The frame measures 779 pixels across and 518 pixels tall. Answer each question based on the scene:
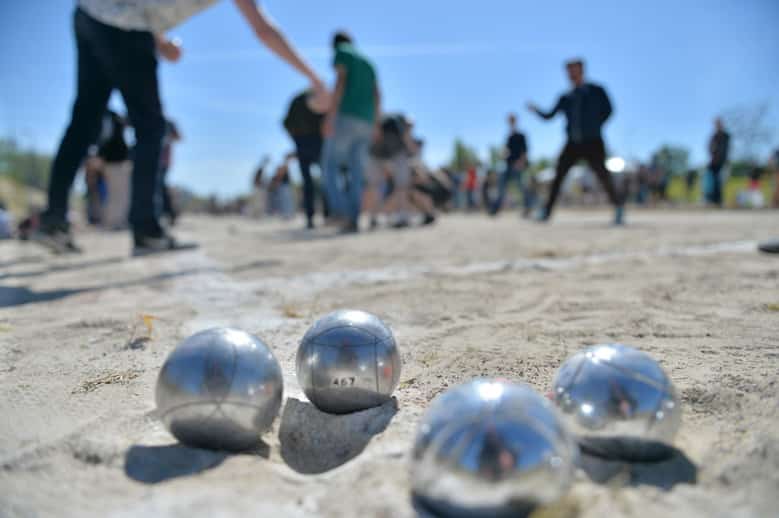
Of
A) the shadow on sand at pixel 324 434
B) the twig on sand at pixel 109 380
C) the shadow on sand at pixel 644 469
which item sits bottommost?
the shadow on sand at pixel 324 434

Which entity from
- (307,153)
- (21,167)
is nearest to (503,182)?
(307,153)

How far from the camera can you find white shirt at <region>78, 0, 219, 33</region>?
4.55 metres

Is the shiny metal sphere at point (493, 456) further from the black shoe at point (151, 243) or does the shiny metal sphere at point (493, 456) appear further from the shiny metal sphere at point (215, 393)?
the black shoe at point (151, 243)

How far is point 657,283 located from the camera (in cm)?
396

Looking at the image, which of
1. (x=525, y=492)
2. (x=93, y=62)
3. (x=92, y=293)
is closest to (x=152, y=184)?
(x=93, y=62)

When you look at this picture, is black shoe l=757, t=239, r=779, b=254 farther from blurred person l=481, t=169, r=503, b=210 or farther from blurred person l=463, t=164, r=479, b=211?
blurred person l=481, t=169, r=503, b=210

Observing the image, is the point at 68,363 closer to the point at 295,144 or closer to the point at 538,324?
the point at 538,324

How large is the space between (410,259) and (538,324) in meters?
2.70

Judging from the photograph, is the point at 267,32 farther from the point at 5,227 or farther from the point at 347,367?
the point at 5,227

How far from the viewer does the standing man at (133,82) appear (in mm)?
4691

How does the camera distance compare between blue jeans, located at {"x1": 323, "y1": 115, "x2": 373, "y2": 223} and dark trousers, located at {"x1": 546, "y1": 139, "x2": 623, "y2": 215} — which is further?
dark trousers, located at {"x1": 546, "y1": 139, "x2": 623, "y2": 215}

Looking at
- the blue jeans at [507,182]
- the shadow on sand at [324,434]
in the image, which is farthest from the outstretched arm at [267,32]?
the blue jeans at [507,182]

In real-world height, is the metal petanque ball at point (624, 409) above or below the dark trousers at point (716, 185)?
below

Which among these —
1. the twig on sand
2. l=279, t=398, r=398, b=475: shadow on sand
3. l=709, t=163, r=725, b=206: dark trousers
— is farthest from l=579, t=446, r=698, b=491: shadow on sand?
l=709, t=163, r=725, b=206: dark trousers
